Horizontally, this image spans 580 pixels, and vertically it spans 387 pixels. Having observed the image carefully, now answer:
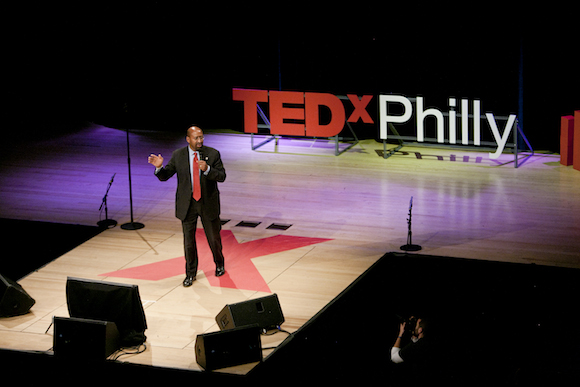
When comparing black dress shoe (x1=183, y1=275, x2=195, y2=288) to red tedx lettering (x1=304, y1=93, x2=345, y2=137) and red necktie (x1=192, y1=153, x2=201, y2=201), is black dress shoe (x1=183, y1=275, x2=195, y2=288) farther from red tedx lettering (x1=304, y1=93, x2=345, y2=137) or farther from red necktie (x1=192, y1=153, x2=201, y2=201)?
red tedx lettering (x1=304, y1=93, x2=345, y2=137)

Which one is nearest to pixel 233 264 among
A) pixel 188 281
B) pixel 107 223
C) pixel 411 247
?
pixel 188 281

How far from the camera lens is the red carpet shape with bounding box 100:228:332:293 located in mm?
7418

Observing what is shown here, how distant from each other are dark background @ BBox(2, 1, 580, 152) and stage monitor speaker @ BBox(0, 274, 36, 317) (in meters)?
5.33

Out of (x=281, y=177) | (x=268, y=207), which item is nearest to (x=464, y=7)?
(x=281, y=177)

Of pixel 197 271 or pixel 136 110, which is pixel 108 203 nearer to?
pixel 197 271

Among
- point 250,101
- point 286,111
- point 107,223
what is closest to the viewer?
point 107,223

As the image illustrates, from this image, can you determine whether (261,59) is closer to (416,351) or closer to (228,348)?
(228,348)

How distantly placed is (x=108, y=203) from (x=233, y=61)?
4663 millimetres

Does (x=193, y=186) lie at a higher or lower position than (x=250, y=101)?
lower

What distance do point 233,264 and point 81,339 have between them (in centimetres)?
230

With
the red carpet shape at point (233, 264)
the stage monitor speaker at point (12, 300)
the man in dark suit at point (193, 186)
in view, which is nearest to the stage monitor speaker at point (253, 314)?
the red carpet shape at point (233, 264)

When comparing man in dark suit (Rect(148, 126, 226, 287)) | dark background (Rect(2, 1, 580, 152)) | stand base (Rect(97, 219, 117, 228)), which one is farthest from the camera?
dark background (Rect(2, 1, 580, 152))

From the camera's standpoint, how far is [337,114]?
38.9ft

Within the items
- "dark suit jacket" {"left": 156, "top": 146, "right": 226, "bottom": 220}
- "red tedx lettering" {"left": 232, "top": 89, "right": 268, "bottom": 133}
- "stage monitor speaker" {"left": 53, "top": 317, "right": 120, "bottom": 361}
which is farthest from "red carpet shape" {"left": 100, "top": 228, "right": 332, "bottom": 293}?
"red tedx lettering" {"left": 232, "top": 89, "right": 268, "bottom": 133}
